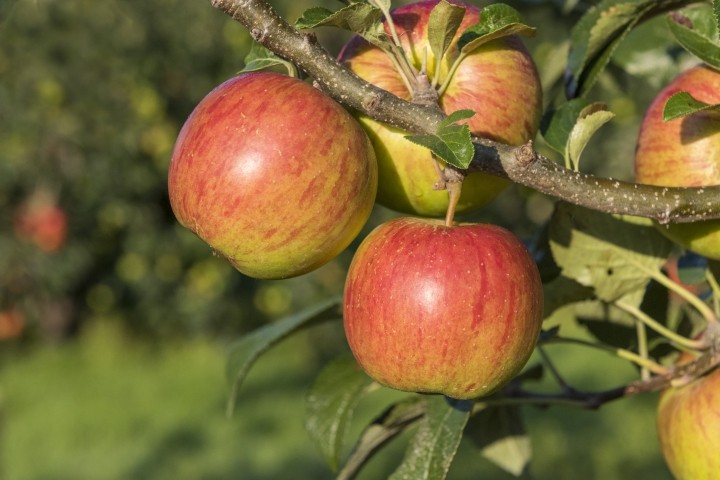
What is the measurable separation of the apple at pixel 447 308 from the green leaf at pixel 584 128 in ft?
0.42

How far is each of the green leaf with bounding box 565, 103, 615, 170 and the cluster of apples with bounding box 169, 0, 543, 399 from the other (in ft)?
0.42

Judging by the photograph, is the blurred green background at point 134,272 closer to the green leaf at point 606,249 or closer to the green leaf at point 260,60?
the green leaf at point 606,249

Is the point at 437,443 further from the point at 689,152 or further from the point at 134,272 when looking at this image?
the point at 134,272

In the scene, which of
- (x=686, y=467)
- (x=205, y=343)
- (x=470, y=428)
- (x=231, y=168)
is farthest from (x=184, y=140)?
(x=205, y=343)

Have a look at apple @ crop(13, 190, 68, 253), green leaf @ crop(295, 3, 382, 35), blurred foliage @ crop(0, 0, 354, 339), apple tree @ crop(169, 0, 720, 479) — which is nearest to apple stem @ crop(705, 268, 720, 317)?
apple tree @ crop(169, 0, 720, 479)

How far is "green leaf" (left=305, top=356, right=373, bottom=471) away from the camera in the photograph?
1123 mm

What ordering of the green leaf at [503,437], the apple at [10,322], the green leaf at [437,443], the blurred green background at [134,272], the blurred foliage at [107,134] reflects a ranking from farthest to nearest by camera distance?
the apple at [10,322] → the blurred foliage at [107,134] → the blurred green background at [134,272] → the green leaf at [503,437] → the green leaf at [437,443]

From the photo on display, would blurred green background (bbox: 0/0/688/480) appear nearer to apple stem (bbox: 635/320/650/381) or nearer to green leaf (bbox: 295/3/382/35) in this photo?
apple stem (bbox: 635/320/650/381)

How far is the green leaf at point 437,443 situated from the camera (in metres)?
0.95

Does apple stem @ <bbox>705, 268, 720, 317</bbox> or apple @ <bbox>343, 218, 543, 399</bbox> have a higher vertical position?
apple @ <bbox>343, 218, 543, 399</bbox>

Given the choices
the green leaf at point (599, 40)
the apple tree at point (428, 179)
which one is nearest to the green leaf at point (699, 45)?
the apple tree at point (428, 179)

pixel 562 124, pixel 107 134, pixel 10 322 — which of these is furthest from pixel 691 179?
pixel 10 322

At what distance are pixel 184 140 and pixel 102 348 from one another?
434 cm

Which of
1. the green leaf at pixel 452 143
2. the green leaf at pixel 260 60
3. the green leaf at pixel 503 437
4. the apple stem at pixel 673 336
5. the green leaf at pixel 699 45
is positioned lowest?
the green leaf at pixel 503 437
